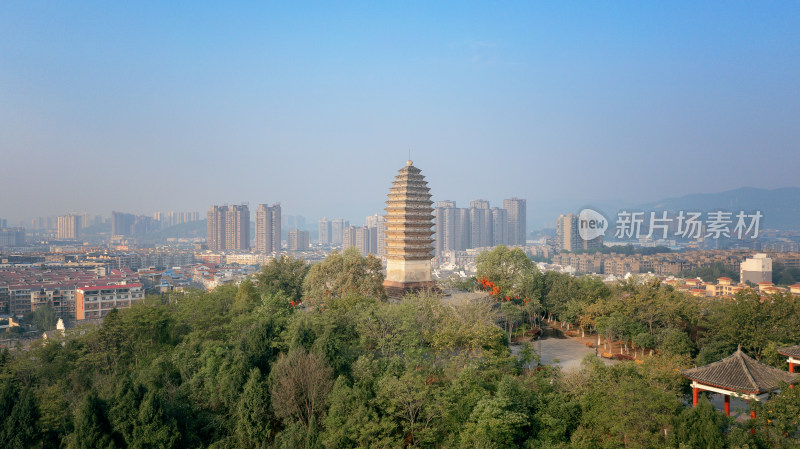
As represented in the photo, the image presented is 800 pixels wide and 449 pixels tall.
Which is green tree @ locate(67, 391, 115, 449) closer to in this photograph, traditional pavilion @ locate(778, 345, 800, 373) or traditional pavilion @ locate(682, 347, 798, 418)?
traditional pavilion @ locate(682, 347, 798, 418)

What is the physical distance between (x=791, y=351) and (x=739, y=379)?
237 cm

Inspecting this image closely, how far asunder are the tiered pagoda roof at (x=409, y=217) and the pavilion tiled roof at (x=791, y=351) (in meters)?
10.7

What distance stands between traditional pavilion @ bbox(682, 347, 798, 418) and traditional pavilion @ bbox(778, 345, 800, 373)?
1.22 meters

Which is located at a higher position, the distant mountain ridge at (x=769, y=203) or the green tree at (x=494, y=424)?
the distant mountain ridge at (x=769, y=203)

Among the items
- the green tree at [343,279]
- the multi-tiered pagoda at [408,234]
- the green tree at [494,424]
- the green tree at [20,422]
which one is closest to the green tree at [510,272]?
the multi-tiered pagoda at [408,234]

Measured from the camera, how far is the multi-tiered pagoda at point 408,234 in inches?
792

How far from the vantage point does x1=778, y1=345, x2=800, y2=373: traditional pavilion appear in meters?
12.0

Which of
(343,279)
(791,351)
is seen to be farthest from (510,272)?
(791,351)

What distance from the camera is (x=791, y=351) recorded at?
12086 mm

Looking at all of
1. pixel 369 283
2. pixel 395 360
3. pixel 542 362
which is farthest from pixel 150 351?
pixel 542 362

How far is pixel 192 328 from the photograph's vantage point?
16.9 metres

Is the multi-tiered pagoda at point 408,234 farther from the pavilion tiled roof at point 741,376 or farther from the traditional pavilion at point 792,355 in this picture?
the traditional pavilion at point 792,355

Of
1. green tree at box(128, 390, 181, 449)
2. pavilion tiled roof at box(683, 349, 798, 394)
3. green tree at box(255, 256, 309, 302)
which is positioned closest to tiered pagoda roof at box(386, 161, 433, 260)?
green tree at box(255, 256, 309, 302)

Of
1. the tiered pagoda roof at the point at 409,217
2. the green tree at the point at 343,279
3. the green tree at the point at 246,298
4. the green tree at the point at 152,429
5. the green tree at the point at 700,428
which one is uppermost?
the tiered pagoda roof at the point at 409,217
